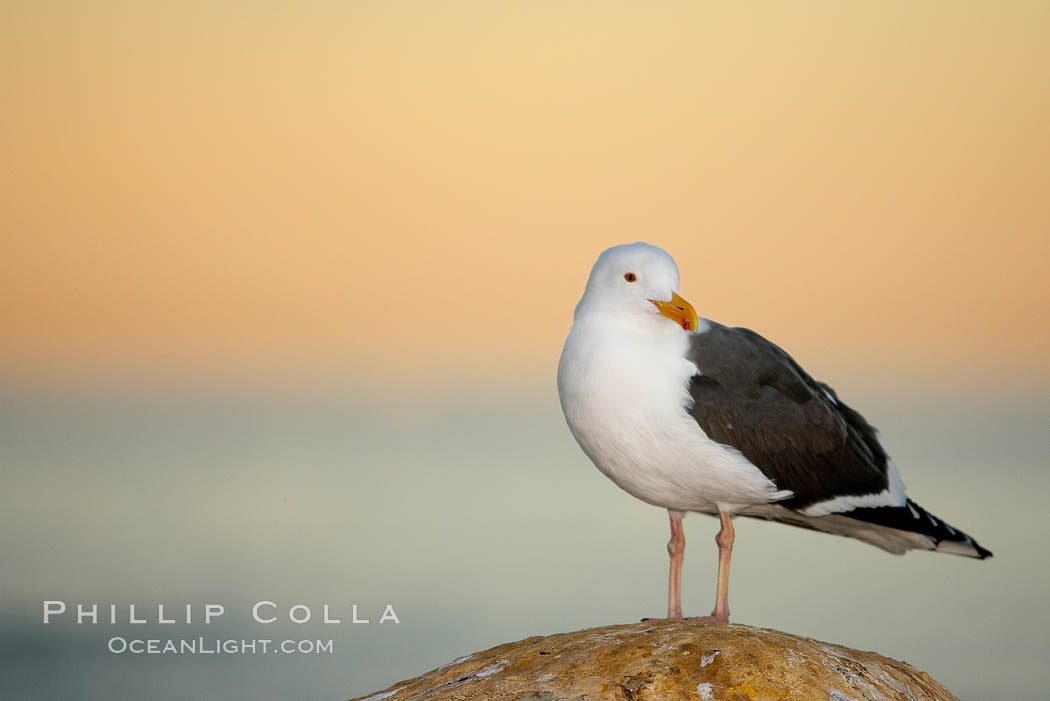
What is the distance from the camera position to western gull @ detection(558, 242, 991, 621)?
849cm

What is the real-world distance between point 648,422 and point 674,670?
2093 millimetres

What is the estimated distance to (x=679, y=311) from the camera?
8.54m

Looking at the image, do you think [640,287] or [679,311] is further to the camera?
[640,287]

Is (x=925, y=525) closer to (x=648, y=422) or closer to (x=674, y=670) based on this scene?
(x=648, y=422)

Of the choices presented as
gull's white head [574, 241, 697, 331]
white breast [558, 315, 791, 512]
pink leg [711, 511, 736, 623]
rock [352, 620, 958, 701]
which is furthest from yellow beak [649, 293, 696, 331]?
rock [352, 620, 958, 701]

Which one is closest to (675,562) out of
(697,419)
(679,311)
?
(697,419)

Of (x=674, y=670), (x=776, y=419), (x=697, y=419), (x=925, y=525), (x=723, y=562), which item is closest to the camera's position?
(x=674, y=670)

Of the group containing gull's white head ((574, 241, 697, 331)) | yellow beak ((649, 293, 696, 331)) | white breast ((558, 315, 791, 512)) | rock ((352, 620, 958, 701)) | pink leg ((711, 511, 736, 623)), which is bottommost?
rock ((352, 620, 958, 701))

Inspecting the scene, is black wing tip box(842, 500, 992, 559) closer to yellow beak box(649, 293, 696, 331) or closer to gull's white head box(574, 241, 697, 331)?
yellow beak box(649, 293, 696, 331)

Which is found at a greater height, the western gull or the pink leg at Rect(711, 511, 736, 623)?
the western gull

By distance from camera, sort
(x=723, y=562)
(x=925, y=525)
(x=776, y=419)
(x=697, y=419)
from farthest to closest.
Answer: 1. (x=925, y=525)
2. (x=776, y=419)
3. (x=723, y=562)
4. (x=697, y=419)

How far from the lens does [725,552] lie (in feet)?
29.2

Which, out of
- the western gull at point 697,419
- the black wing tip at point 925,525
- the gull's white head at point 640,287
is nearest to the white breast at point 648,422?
the western gull at point 697,419

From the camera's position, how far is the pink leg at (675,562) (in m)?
9.15
